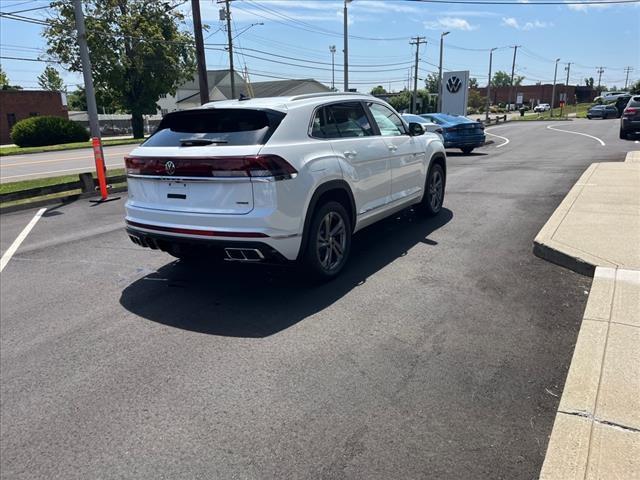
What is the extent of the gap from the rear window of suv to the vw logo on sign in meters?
33.0

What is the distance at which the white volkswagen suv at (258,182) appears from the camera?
4.29 m

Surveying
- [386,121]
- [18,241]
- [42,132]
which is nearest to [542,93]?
[42,132]

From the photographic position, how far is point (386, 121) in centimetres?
638

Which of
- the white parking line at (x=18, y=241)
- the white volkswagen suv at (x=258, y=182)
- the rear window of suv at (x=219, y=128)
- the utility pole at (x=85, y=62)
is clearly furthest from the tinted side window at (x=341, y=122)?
the utility pole at (x=85, y=62)

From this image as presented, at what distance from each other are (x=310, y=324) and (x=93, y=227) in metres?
5.73

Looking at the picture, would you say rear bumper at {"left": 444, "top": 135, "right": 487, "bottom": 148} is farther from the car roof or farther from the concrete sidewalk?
the car roof

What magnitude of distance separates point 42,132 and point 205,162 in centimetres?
4069

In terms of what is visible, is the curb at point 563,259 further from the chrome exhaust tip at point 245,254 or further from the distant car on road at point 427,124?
the distant car on road at point 427,124

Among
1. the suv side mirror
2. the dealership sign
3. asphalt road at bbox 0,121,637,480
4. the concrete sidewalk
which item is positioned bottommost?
asphalt road at bbox 0,121,637,480

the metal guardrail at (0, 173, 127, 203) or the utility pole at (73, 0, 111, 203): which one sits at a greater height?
the utility pole at (73, 0, 111, 203)

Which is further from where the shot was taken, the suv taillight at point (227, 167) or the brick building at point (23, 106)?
the brick building at point (23, 106)

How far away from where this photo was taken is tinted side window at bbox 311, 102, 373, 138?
200 inches

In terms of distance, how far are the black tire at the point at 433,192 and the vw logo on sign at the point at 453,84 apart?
29.4m

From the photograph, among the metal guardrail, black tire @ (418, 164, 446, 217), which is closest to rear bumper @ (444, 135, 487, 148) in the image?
black tire @ (418, 164, 446, 217)
